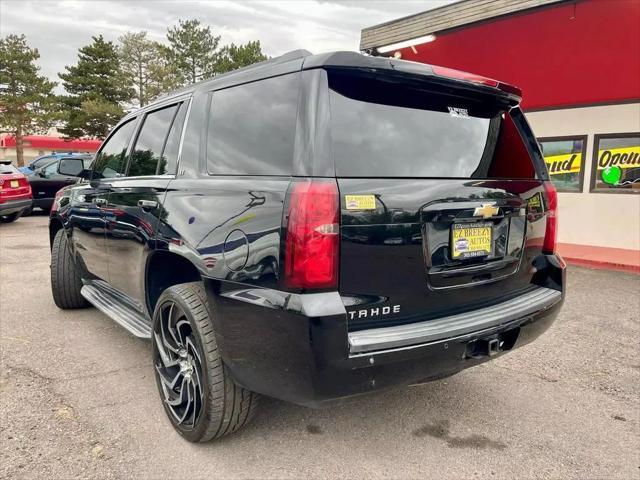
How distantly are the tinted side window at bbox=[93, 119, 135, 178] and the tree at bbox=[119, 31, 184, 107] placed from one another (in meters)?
41.0

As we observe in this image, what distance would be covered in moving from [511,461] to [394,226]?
1410 millimetres

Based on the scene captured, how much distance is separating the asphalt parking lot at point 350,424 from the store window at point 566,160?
5.52 m

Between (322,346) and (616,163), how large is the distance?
8458mm

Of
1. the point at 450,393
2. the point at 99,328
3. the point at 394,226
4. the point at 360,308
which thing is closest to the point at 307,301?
the point at 360,308

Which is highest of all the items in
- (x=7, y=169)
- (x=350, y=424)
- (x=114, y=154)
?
(x=114, y=154)

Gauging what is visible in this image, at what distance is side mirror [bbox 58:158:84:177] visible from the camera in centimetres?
441

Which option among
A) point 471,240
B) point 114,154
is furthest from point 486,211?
point 114,154

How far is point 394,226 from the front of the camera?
Result: 211cm

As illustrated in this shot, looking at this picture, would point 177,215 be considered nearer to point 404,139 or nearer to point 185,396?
point 185,396

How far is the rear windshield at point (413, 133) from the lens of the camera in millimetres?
2146

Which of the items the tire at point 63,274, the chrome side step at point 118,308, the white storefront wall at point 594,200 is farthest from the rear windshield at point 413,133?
the white storefront wall at point 594,200

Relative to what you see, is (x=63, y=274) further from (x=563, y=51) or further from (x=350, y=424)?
(x=563, y=51)

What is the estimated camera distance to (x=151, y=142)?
11.1 ft

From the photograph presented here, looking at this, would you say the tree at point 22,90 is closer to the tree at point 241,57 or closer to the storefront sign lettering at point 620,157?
the tree at point 241,57
